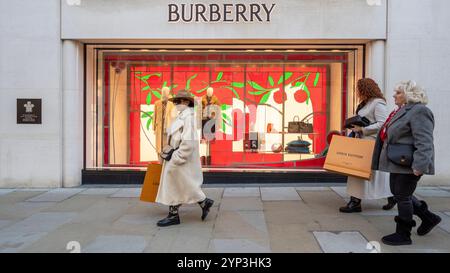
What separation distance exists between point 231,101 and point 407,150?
5.73 m

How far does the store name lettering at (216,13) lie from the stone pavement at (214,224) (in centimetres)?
332

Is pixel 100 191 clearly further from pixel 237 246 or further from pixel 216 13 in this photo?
pixel 237 246

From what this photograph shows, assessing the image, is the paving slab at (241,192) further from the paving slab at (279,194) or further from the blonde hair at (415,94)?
the blonde hair at (415,94)

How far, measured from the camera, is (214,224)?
6.25 metres

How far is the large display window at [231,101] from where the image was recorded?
32.7ft

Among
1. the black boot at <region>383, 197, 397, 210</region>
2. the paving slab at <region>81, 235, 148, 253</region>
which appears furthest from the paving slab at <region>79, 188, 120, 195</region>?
the black boot at <region>383, 197, 397, 210</region>

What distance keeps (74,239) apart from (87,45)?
5257mm

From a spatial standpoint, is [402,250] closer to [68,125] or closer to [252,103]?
[252,103]

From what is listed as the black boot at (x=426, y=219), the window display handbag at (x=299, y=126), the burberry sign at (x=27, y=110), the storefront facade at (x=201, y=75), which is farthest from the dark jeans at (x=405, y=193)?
the burberry sign at (x=27, y=110)

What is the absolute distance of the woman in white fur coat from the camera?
6.01m

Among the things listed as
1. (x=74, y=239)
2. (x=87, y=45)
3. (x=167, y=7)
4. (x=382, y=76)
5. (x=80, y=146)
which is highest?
(x=167, y=7)

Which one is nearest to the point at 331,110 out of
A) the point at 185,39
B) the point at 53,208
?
the point at 185,39
